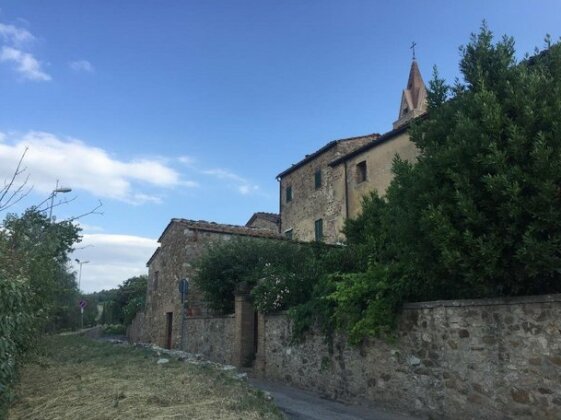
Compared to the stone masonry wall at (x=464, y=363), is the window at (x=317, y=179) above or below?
above

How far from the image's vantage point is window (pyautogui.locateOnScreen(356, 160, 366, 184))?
2167 cm

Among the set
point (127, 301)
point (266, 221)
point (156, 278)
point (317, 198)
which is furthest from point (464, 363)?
point (127, 301)

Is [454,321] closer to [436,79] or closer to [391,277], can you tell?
[391,277]

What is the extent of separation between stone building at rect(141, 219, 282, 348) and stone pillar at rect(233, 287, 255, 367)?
17.0 feet

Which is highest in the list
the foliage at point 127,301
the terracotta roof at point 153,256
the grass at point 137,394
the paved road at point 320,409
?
the terracotta roof at point 153,256

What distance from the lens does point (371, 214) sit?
11.0 meters

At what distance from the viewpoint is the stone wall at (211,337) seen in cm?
1471

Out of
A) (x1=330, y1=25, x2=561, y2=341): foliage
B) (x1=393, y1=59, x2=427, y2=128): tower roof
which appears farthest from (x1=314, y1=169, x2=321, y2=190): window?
(x1=330, y1=25, x2=561, y2=341): foliage

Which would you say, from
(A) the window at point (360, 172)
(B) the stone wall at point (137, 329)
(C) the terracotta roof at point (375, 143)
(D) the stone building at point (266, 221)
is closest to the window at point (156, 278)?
(B) the stone wall at point (137, 329)

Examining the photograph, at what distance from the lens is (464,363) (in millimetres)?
6703

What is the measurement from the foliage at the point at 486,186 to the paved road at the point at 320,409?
4.70 ft

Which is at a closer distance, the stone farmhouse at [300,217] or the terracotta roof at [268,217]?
the stone farmhouse at [300,217]

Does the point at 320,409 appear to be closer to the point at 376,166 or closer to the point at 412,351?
the point at 412,351

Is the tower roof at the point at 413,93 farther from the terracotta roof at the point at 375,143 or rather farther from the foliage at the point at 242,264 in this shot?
the foliage at the point at 242,264
